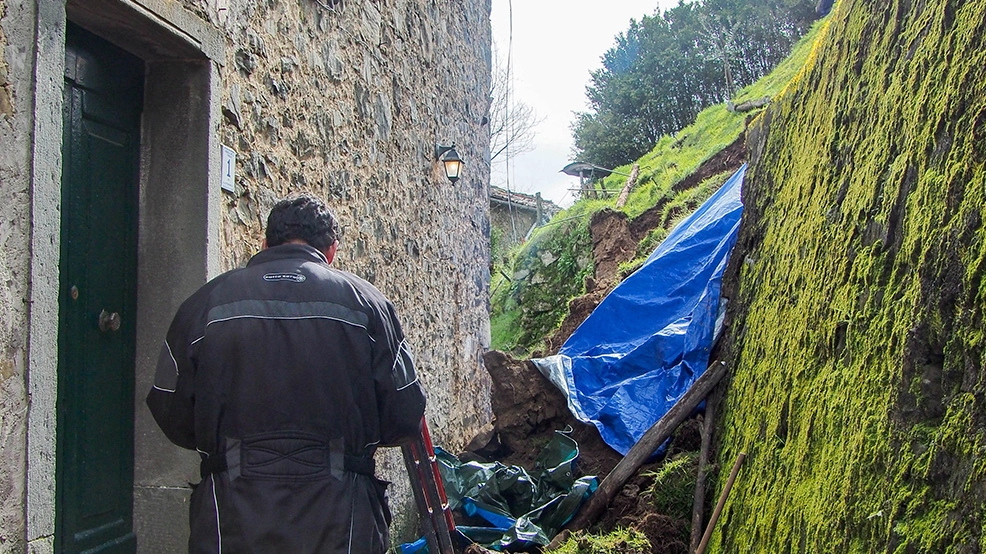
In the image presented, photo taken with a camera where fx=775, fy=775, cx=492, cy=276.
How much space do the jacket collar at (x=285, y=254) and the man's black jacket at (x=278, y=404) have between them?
1.8 inches

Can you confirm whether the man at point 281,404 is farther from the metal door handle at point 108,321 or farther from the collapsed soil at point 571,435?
the collapsed soil at point 571,435

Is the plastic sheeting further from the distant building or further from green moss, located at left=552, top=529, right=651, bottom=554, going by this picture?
the distant building

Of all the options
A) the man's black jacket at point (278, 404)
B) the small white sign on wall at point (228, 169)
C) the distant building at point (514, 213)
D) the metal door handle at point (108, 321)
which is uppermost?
the distant building at point (514, 213)

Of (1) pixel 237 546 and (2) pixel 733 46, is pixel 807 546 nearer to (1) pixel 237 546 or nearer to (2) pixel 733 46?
(1) pixel 237 546

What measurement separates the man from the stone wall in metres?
0.47

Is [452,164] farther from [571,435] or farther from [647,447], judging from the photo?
[647,447]

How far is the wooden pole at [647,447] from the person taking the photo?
4.84 m

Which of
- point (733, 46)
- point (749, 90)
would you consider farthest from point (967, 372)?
point (733, 46)

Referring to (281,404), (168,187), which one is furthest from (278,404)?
(168,187)

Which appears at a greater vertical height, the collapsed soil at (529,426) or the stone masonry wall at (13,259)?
the stone masonry wall at (13,259)

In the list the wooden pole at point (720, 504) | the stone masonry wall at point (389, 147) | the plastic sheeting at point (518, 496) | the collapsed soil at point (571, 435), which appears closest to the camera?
the stone masonry wall at point (389, 147)

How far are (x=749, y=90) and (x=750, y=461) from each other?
15.6 meters

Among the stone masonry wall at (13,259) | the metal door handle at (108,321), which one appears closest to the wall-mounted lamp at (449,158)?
the metal door handle at (108,321)

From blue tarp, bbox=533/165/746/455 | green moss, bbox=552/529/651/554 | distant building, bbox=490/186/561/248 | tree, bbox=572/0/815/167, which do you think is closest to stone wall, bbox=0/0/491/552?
blue tarp, bbox=533/165/746/455
